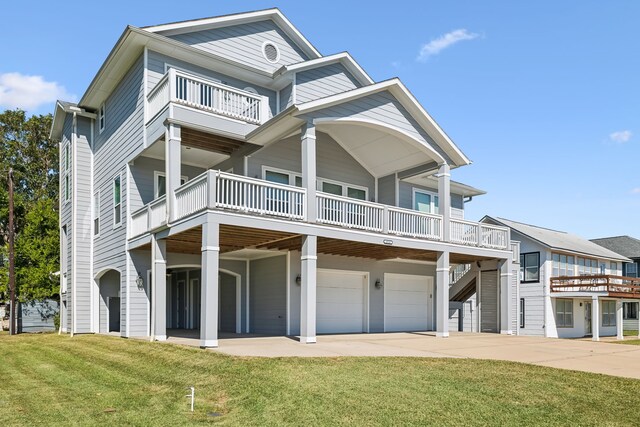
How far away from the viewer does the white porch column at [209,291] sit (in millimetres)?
12148

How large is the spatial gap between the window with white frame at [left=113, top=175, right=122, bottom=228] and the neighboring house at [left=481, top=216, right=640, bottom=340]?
2167cm

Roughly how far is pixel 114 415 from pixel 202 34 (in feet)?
44.1

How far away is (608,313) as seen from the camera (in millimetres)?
36500

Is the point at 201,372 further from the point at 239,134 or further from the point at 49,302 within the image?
the point at 49,302

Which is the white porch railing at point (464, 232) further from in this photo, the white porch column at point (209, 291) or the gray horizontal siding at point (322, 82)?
the white porch column at point (209, 291)

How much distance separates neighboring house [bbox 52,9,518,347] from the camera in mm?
14383

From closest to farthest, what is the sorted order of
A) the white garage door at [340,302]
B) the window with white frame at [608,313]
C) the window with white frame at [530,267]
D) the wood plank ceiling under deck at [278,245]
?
the wood plank ceiling under deck at [278,245]
the white garage door at [340,302]
the window with white frame at [530,267]
the window with white frame at [608,313]

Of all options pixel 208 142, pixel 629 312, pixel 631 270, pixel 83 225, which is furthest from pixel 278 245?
pixel 631 270

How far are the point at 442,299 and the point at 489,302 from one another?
206 inches

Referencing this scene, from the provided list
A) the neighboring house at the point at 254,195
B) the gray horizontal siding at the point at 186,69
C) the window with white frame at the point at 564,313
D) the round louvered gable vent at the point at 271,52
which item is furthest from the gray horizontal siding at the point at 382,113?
the window with white frame at the point at 564,313

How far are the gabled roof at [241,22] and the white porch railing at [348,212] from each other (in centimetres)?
737

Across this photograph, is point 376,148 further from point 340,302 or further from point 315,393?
point 315,393

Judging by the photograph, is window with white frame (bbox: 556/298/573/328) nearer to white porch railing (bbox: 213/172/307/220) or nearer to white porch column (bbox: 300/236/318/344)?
white porch column (bbox: 300/236/318/344)

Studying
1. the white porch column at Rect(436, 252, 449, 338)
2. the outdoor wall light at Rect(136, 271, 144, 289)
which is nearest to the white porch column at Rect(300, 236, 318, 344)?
the white porch column at Rect(436, 252, 449, 338)
